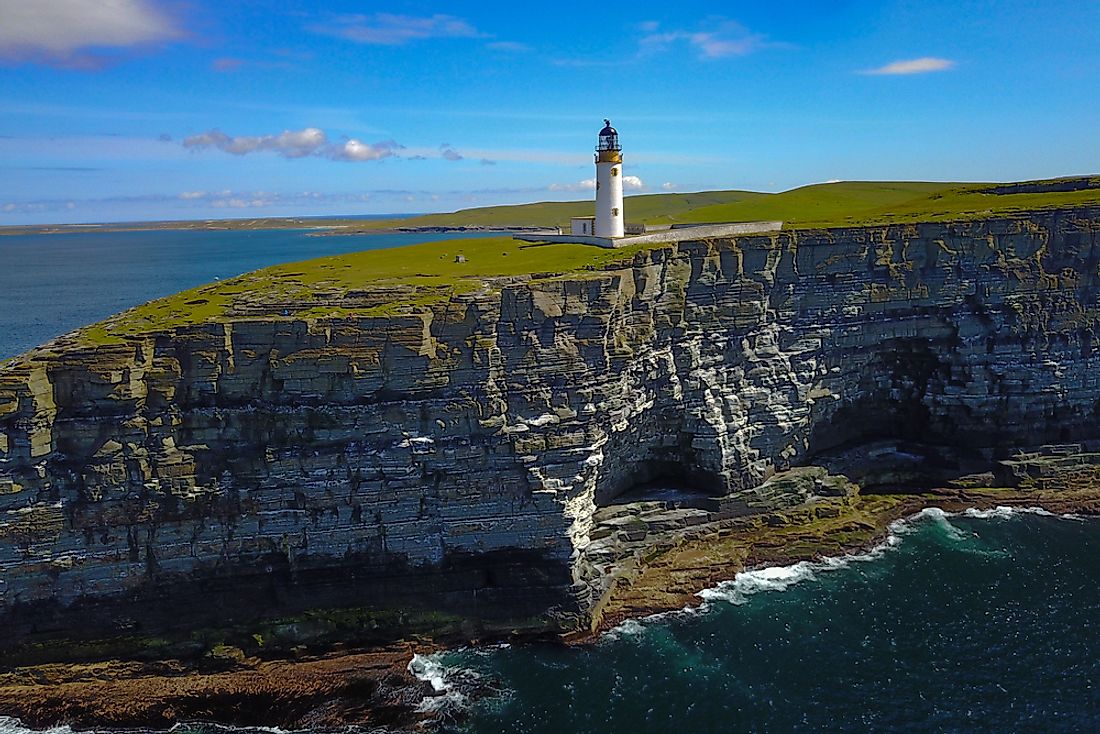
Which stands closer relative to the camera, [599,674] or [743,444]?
[599,674]

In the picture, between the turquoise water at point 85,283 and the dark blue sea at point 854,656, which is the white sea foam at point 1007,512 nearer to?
the dark blue sea at point 854,656

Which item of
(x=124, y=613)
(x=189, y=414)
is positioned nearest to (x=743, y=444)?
(x=189, y=414)

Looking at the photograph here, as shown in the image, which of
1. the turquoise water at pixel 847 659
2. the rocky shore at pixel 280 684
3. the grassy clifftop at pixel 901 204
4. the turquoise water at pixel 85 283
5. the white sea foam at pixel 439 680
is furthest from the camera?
the turquoise water at pixel 85 283

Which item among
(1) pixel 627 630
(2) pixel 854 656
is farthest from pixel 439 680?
(2) pixel 854 656

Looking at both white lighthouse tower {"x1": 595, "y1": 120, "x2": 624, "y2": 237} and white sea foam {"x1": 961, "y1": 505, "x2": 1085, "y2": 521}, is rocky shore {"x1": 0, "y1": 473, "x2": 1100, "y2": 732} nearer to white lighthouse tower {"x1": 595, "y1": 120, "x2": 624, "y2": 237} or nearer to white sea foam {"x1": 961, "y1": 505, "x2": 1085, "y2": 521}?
white sea foam {"x1": 961, "y1": 505, "x2": 1085, "y2": 521}

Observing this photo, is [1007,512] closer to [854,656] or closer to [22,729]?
[854,656]

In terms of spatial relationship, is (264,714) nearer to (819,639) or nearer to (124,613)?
(124,613)

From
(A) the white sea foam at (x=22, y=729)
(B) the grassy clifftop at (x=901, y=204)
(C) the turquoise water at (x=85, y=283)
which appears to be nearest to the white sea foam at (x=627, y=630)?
(A) the white sea foam at (x=22, y=729)
